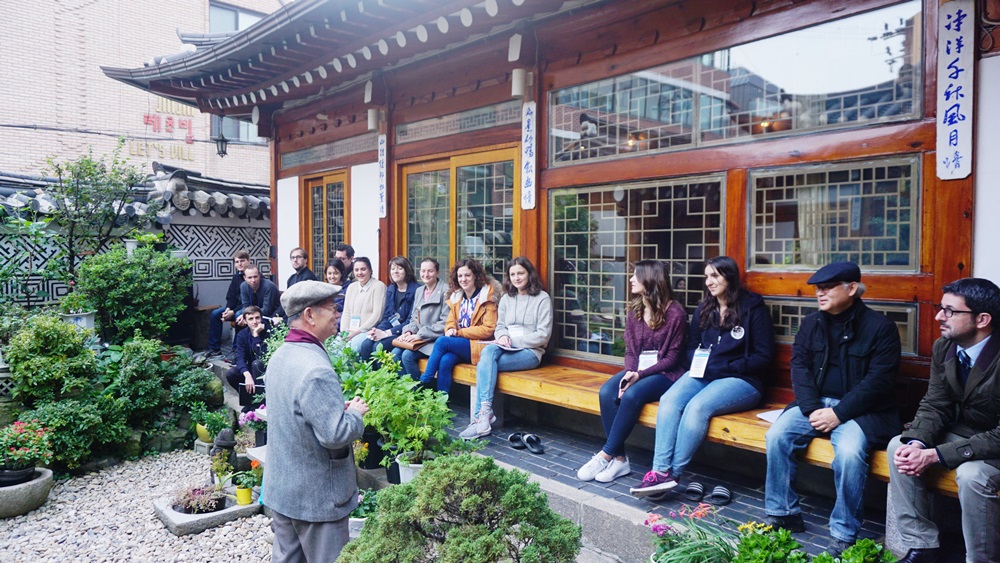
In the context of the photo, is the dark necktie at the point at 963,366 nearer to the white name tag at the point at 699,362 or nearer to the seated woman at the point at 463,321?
the white name tag at the point at 699,362

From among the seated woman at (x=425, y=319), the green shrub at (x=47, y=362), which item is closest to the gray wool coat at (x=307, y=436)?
the seated woman at (x=425, y=319)

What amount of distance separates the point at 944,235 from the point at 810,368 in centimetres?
111

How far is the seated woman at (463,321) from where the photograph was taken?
603 centimetres

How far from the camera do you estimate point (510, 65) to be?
642cm

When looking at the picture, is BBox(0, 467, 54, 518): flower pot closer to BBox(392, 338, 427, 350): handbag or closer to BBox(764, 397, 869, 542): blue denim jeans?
BBox(392, 338, 427, 350): handbag

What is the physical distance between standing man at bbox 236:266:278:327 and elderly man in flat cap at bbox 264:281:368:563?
5.97 meters

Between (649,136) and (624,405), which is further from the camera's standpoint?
(649,136)

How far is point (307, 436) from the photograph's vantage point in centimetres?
280

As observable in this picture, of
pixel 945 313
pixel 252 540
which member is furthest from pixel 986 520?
pixel 252 540

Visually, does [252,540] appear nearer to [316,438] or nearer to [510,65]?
[316,438]

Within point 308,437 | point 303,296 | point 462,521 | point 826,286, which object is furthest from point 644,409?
point 303,296

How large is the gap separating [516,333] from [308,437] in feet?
10.4

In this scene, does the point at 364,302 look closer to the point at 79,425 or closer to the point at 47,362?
the point at 79,425

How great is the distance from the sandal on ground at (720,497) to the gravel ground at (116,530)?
307 cm
